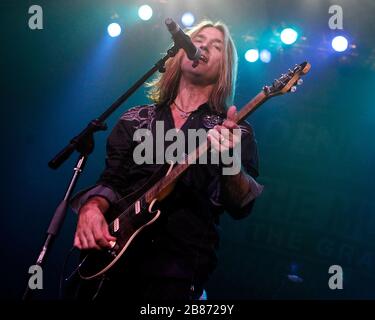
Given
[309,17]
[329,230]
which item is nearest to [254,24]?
[309,17]

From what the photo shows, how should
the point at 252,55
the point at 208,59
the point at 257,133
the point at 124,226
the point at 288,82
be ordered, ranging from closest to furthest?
the point at 124,226 < the point at 288,82 < the point at 208,59 < the point at 252,55 < the point at 257,133

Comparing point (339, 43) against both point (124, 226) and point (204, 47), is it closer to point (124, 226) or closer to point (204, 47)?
point (204, 47)

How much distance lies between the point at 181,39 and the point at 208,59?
0.59m

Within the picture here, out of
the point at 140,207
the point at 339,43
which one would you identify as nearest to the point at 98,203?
the point at 140,207

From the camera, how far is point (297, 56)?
530cm

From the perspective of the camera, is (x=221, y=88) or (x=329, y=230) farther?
(x=329, y=230)

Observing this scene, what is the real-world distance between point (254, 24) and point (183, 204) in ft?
12.2

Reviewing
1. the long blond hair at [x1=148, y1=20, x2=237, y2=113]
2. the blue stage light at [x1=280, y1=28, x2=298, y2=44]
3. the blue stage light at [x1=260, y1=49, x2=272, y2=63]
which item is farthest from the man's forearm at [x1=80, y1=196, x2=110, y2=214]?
the blue stage light at [x1=280, y1=28, x2=298, y2=44]

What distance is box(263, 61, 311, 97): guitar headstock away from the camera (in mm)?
2121

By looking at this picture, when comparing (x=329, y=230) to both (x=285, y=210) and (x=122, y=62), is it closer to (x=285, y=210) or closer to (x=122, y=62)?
(x=285, y=210)

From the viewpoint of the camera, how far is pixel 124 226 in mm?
2033

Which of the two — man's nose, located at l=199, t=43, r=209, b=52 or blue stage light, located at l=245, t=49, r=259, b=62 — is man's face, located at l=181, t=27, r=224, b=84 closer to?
man's nose, located at l=199, t=43, r=209, b=52

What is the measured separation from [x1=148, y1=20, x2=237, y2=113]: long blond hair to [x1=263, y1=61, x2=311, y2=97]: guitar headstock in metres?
0.52
